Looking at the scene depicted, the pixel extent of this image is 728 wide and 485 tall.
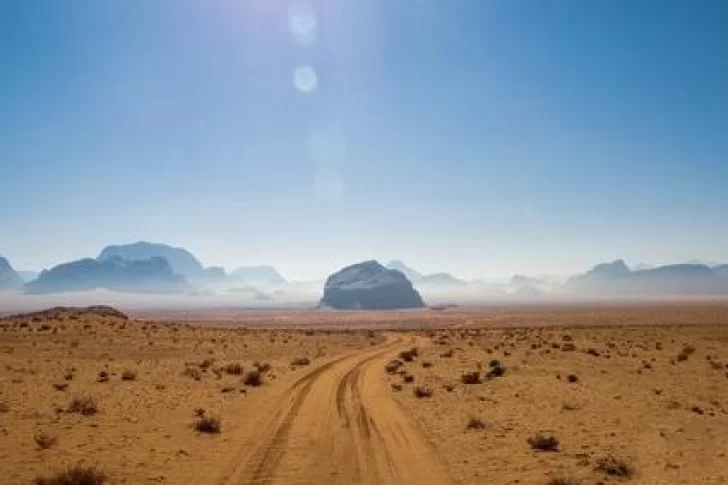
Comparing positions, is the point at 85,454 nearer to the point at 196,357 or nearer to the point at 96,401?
the point at 96,401

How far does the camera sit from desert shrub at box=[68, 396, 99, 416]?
1900 cm

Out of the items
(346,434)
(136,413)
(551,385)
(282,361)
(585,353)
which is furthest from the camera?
(585,353)

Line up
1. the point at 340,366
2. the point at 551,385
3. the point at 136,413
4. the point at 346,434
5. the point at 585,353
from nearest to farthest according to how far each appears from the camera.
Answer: the point at 346,434 → the point at 136,413 → the point at 551,385 → the point at 340,366 → the point at 585,353

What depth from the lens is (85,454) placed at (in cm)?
1427

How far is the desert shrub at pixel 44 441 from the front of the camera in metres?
14.7

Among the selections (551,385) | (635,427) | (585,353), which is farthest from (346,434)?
(585,353)

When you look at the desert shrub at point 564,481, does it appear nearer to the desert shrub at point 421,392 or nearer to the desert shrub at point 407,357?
the desert shrub at point 421,392

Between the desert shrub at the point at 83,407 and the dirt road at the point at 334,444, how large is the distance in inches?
206

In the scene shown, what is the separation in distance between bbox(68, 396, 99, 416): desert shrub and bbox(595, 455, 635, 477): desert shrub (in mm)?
14776

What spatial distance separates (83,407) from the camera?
63.7 ft

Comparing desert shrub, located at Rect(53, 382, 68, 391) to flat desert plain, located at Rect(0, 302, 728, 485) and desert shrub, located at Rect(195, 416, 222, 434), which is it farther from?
desert shrub, located at Rect(195, 416, 222, 434)

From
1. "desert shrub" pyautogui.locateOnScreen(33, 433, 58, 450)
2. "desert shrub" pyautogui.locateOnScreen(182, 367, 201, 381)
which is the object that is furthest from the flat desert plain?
"desert shrub" pyautogui.locateOnScreen(182, 367, 201, 381)

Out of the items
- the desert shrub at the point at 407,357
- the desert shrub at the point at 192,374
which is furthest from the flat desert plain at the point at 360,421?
the desert shrub at the point at 407,357

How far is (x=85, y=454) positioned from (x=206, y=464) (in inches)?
121
